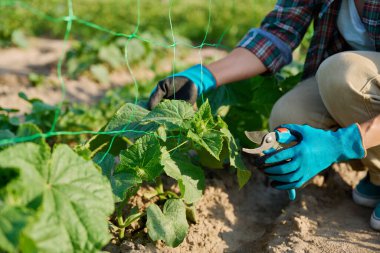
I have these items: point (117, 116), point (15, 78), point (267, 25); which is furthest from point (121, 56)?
point (117, 116)

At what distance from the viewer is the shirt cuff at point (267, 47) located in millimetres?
2271

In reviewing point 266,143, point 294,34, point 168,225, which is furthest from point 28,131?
point 294,34

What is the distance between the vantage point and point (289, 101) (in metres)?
2.17

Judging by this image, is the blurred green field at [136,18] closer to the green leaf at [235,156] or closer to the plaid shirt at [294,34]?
the plaid shirt at [294,34]

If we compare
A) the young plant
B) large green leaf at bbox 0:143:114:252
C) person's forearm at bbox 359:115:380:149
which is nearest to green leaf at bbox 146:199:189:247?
the young plant

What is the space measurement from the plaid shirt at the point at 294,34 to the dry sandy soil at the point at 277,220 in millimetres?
528

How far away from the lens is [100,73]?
364 cm

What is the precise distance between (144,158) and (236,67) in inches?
27.5

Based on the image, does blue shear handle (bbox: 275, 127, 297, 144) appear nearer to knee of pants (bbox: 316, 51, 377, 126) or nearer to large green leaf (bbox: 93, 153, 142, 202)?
knee of pants (bbox: 316, 51, 377, 126)

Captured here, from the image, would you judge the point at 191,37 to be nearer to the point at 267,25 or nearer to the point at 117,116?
→ the point at 267,25

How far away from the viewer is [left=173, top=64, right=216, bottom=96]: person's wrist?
2125 millimetres

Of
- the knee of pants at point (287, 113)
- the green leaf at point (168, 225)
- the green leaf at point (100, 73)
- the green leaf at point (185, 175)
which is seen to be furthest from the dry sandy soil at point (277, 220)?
the green leaf at point (100, 73)

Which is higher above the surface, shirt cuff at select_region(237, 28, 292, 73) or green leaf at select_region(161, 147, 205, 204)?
shirt cuff at select_region(237, 28, 292, 73)

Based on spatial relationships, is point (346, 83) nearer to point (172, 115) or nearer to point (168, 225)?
point (172, 115)
